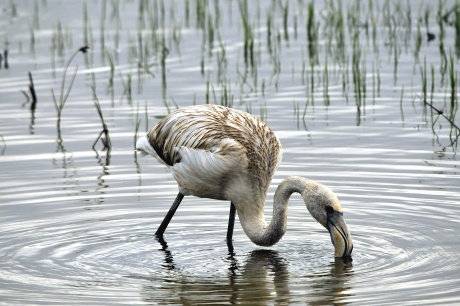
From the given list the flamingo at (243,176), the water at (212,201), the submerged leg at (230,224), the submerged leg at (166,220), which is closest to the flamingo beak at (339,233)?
the flamingo at (243,176)

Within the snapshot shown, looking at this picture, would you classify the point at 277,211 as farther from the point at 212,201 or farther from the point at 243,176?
the point at 212,201

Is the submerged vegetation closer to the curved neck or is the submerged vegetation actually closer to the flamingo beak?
the curved neck

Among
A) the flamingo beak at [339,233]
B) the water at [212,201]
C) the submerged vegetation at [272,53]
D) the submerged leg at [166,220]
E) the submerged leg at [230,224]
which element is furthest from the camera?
the submerged vegetation at [272,53]

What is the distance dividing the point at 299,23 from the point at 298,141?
6.62 m

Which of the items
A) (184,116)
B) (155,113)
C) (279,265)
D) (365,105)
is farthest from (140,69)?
(279,265)

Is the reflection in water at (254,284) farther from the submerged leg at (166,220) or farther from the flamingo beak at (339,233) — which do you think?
the submerged leg at (166,220)

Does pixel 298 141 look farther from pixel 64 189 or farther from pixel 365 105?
pixel 64 189

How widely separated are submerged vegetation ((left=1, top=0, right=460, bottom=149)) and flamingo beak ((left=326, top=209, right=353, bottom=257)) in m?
3.75

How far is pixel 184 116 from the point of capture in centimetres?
871

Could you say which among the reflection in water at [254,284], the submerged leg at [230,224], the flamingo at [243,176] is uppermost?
the flamingo at [243,176]

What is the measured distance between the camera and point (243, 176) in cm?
800

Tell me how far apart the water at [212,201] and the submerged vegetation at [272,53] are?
6 cm

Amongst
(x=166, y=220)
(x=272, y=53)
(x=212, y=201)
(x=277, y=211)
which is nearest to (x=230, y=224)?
(x=166, y=220)

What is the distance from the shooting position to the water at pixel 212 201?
7277 mm
